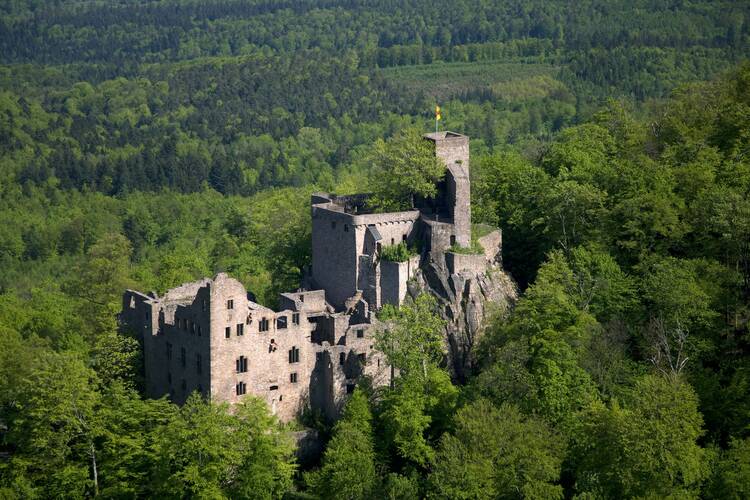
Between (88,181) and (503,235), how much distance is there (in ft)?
337

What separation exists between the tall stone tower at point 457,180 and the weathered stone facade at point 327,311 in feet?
0.20

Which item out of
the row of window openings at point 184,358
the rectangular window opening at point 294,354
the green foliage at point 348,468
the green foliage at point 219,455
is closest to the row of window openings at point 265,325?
the rectangular window opening at point 294,354

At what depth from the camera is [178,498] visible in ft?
237

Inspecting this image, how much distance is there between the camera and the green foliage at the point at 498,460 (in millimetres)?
68938

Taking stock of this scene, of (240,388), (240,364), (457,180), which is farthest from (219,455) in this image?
(457,180)

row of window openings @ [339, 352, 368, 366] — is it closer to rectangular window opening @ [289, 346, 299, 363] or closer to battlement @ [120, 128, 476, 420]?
battlement @ [120, 128, 476, 420]

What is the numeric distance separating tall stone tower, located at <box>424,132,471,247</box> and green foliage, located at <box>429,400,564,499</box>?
48.3ft

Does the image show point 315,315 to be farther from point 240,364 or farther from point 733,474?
point 733,474

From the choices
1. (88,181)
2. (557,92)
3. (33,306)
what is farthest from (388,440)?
(557,92)

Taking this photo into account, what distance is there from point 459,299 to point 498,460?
14.4 metres

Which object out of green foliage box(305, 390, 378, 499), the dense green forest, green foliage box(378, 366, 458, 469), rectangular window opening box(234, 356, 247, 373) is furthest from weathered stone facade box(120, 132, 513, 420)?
green foliage box(305, 390, 378, 499)

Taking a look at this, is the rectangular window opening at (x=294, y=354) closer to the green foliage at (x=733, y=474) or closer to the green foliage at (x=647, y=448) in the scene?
the green foliage at (x=647, y=448)

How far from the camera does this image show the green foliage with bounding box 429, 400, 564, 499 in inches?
2714

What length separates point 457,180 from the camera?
8325cm
